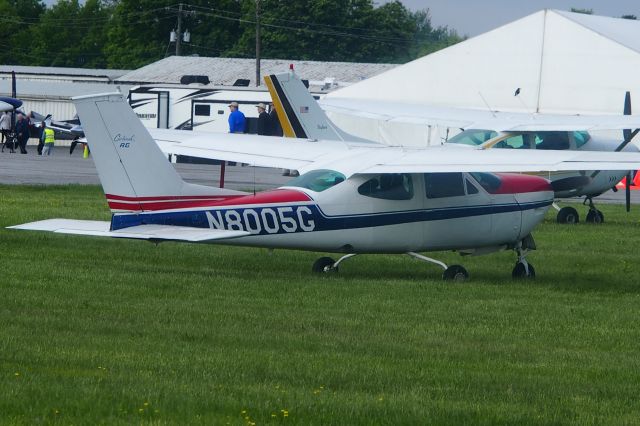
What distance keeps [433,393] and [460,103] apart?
33403 millimetres

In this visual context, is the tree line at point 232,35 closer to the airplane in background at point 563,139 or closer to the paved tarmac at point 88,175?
the paved tarmac at point 88,175

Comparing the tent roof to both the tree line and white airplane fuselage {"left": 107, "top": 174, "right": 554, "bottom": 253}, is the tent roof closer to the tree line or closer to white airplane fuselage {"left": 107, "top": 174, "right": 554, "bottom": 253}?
white airplane fuselage {"left": 107, "top": 174, "right": 554, "bottom": 253}

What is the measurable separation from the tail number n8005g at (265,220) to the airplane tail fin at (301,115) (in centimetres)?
1084

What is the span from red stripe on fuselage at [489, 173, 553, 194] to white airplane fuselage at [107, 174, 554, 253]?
12 millimetres

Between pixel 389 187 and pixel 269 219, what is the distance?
168cm

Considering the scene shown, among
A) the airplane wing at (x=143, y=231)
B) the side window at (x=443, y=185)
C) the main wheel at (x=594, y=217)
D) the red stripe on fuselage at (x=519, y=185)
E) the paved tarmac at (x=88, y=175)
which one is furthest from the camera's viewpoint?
the paved tarmac at (x=88, y=175)

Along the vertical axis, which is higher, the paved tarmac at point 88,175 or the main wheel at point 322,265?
the main wheel at point 322,265

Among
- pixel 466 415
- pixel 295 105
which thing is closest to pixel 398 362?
pixel 466 415

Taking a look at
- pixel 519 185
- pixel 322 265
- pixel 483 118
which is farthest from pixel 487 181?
pixel 483 118

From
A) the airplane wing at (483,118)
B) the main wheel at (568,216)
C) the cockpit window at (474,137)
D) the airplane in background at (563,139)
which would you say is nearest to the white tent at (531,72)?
the airplane wing at (483,118)

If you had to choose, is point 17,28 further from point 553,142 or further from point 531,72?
point 553,142

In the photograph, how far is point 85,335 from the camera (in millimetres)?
9500

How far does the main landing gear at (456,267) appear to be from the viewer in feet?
48.0

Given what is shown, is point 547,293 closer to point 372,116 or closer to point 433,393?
point 433,393
